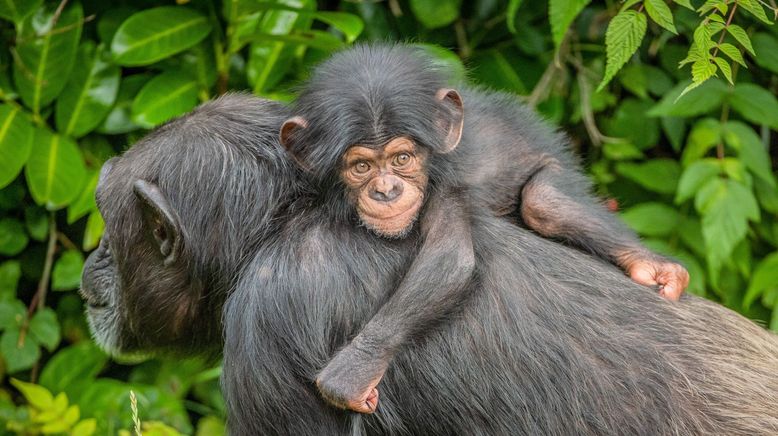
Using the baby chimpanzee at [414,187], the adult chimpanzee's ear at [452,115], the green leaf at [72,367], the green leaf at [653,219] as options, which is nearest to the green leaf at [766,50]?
the green leaf at [653,219]

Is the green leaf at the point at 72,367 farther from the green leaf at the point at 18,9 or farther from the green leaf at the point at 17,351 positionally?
the green leaf at the point at 18,9

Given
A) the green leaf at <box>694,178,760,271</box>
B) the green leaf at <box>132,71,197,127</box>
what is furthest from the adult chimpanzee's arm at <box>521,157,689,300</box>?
the green leaf at <box>132,71,197,127</box>

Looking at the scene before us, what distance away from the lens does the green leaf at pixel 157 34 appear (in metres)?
5.05

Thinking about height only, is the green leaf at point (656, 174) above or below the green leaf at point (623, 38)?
below

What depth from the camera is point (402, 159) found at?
10.9 ft

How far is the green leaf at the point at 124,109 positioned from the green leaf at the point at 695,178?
2.78m

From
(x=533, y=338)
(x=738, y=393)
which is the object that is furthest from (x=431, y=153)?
(x=738, y=393)

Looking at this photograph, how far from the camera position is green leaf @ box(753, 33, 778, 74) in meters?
5.25

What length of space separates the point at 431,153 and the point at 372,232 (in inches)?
13.7

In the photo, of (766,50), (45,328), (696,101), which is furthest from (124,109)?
(766,50)

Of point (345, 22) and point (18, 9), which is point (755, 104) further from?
point (18, 9)

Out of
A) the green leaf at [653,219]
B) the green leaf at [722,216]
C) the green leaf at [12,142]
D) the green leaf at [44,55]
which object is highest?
the green leaf at [722,216]

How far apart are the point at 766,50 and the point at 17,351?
418cm

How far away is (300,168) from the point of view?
134 inches
